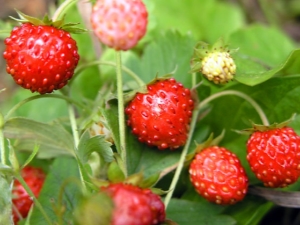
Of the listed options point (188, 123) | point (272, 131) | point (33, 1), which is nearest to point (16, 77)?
point (188, 123)

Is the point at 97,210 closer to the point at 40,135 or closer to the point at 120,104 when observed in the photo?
the point at 120,104

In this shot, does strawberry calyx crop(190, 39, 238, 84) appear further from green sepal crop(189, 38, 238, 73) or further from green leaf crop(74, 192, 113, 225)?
green leaf crop(74, 192, 113, 225)

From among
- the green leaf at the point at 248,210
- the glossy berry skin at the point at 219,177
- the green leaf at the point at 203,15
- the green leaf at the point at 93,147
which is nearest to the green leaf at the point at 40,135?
the green leaf at the point at 93,147

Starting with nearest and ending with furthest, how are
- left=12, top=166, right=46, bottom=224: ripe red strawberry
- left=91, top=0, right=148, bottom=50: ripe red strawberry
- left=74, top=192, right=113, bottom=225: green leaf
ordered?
left=74, top=192, right=113, bottom=225: green leaf < left=91, top=0, right=148, bottom=50: ripe red strawberry < left=12, top=166, right=46, bottom=224: ripe red strawberry

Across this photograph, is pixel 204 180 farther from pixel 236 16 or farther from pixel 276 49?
pixel 236 16

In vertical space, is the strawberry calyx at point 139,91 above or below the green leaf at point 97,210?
above

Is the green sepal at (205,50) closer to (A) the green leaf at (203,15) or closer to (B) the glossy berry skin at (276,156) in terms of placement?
(B) the glossy berry skin at (276,156)

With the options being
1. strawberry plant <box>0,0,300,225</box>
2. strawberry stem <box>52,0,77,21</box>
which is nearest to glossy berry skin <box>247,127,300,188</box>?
strawberry plant <box>0,0,300,225</box>
